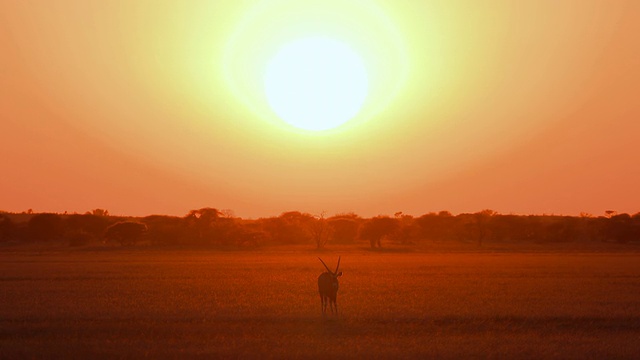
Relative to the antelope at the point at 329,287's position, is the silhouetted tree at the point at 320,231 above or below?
above

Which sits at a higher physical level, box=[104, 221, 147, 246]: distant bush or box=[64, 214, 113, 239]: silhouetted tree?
box=[64, 214, 113, 239]: silhouetted tree

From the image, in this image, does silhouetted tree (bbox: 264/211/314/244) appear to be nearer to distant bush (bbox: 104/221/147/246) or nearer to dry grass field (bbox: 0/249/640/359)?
distant bush (bbox: 104/221/147/246)

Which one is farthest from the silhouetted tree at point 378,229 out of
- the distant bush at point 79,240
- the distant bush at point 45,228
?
the distant bush at point 45,228

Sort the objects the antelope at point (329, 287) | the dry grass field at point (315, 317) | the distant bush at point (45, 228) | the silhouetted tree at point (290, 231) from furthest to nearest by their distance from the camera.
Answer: the silhouetted tree at point (290, 231), the distant bush at point (45, 228), the antelope at point (329, 287), the dry grass field at point (315, 317)

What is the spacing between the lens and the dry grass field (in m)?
16.9

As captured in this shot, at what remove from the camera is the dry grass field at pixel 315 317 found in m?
16.9

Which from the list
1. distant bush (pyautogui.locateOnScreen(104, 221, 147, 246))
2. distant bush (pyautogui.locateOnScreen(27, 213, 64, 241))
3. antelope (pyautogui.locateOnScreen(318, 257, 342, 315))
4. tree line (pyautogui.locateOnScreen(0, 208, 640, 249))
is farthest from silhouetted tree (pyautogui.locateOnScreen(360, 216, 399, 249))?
antelope (pyautogui.locateOnScreen(318, 257, 342, 315))

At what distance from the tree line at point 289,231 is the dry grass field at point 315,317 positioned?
198ft

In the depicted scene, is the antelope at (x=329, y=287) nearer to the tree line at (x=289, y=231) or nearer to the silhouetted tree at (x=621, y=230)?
the tree line at (x=289, y=231)

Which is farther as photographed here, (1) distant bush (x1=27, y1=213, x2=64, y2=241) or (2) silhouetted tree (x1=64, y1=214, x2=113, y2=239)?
(2) silhouetted tree (x1=64, y1=214, x2=113, y2=239)

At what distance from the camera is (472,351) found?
1661 centimetres

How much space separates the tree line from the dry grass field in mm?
60328

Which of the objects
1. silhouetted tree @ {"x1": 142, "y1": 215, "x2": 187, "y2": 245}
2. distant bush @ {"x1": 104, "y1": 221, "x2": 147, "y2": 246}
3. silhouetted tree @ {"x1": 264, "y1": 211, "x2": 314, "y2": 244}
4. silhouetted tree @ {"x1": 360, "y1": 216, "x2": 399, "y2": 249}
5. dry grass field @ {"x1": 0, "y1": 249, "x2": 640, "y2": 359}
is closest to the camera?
dry grass field @ {"x1": 0, "y1": 249, "x2": 640, "y2": 359}

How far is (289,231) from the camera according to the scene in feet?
379
